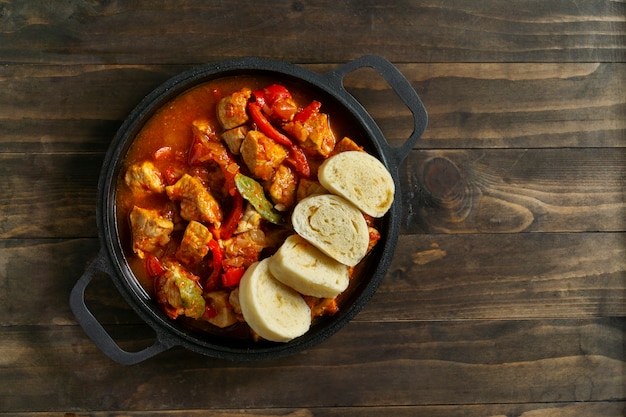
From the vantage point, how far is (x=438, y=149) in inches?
116

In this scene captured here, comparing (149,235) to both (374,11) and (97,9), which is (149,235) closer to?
(97,9)

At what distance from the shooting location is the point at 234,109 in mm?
2580

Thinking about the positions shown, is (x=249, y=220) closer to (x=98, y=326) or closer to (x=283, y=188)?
(x=283, y=188)

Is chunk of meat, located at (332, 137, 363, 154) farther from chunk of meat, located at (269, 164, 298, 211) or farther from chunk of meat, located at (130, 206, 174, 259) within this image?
chunk of meat, located at (130, 206, 174, 259)

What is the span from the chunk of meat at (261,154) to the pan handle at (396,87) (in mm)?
361

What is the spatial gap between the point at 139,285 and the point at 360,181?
3.25 ft

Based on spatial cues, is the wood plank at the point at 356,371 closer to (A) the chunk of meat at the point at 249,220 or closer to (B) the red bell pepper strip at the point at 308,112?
(A) the chunk of meat at the point at 249,220

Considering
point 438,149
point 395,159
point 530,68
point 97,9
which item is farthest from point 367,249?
point 97,9

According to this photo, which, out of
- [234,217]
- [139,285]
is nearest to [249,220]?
[234,217]

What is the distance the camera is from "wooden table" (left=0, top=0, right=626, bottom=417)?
2.86m

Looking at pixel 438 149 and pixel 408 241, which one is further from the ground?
pixel 438 149

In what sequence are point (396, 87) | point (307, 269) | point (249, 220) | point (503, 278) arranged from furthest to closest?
point (503, 278)
point (396, 87)
point (249, 220)
point (307, 269)

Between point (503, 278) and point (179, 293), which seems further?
point (503, 278)

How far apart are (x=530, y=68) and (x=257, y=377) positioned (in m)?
1.86
